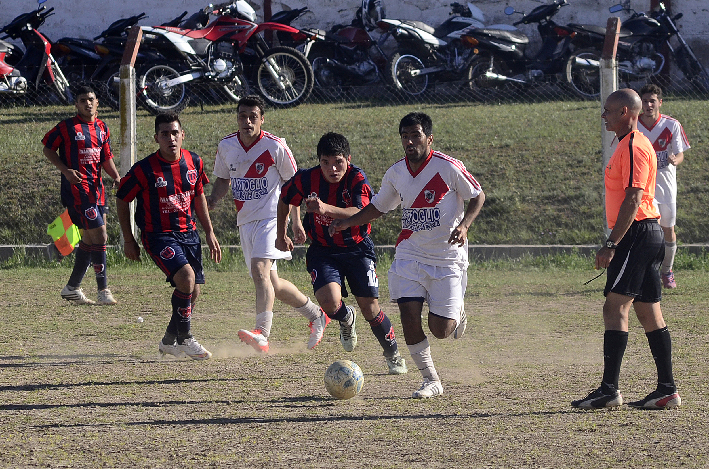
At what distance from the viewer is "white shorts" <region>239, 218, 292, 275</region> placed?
291 inches

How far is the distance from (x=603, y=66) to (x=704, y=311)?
11.5 ft

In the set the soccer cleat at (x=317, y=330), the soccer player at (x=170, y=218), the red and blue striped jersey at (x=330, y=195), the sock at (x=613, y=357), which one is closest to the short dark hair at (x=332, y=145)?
the red and blue striped jersey at (x=330, y=195)

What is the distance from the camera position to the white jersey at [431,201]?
583 centimetres

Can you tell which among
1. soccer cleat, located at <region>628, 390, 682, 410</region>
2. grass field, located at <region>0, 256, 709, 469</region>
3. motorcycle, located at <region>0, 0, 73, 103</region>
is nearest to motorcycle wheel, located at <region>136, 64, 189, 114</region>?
motorcycle, located at <region>0, 0, 73, 103</region>

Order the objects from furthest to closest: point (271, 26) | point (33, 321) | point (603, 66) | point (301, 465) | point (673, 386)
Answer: point (271, 26)
point (603, 66)
point (33, 321)
point (673, 386)
point (301, 465)

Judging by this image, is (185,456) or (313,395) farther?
(313,395)

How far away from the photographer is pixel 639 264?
5285 millimetres

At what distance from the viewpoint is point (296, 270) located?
11.6 m

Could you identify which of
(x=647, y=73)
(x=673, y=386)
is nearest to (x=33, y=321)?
(x=673, y=386)

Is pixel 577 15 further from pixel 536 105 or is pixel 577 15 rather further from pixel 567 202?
pixel 567 202

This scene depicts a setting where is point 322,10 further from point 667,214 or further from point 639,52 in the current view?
point 667,214

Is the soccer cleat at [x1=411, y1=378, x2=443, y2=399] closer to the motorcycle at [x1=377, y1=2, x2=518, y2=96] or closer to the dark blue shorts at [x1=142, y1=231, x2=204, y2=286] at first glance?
the dark blue shorts at [x1=142, y1=231, x2=204, y2=286]

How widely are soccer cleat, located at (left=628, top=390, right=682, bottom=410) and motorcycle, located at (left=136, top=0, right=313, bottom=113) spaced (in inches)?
404

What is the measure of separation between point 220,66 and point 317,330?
8.65 metres
